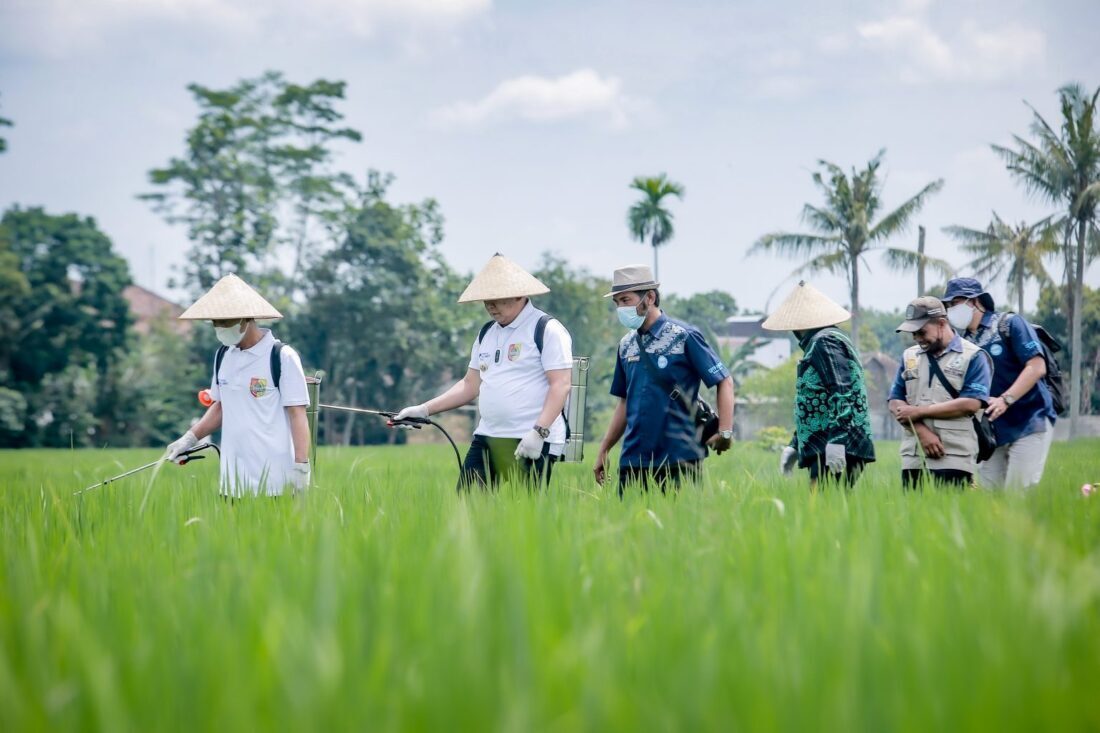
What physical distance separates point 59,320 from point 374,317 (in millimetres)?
11566

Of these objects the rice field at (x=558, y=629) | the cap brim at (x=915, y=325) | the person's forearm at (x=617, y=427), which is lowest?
the rice field at (x=558, y=629)

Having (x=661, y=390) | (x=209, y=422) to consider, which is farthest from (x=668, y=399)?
(x=209, y=422)

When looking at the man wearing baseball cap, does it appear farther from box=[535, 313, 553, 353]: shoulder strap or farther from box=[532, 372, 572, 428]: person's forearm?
box=[535, 313, 553, 353]: shoulder strap

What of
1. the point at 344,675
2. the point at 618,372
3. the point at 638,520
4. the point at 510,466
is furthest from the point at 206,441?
the point at 344,675

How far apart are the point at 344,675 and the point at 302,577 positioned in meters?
0.81

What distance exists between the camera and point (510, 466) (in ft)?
17.6

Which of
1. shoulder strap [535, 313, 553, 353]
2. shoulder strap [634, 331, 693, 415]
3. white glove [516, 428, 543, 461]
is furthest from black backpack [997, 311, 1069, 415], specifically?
white glove [516, 428, 543, 461]

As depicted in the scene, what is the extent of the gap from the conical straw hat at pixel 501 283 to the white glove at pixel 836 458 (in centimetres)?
169

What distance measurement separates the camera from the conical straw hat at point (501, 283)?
5.43 m

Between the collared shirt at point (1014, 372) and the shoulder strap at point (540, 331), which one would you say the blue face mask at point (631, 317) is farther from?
the collared shirt at point (1014, 372)

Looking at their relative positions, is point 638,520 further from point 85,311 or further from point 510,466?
point 85,311

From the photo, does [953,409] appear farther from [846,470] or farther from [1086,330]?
[1086,330]

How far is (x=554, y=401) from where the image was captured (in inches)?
209

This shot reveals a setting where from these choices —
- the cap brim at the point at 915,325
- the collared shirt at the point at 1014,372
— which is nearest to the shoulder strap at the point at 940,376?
the cap brim at the point at 915,325
